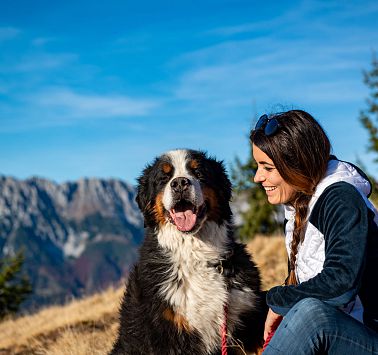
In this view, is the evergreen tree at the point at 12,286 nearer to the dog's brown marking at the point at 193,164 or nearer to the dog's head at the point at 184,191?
the dog's head at the point at 184,191

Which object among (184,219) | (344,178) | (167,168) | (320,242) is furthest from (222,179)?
(344,178)

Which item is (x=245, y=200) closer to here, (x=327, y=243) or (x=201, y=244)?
(x=201, y=244)

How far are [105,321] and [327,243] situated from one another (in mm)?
6362

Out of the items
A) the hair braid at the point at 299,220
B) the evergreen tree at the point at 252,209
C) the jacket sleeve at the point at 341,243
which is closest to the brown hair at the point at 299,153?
the hair braid at the point at 299,220

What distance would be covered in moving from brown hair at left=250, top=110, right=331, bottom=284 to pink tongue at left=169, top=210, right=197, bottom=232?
4.05ft

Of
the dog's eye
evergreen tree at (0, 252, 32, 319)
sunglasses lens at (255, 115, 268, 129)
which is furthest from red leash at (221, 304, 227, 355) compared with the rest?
evergreen tree at (0, 252, 32, 319)

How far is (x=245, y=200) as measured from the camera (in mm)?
19891

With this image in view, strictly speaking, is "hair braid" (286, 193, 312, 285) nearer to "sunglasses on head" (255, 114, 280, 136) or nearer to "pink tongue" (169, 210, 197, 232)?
"sunglasses on head" (255, 114, 280, 136)

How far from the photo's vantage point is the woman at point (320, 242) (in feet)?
10.0

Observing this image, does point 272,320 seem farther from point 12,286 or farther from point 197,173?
point 12,286

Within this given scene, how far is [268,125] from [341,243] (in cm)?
93

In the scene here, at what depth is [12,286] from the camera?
31531 mm

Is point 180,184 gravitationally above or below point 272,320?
Result: above

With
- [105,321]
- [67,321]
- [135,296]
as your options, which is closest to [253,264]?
[135,296]
